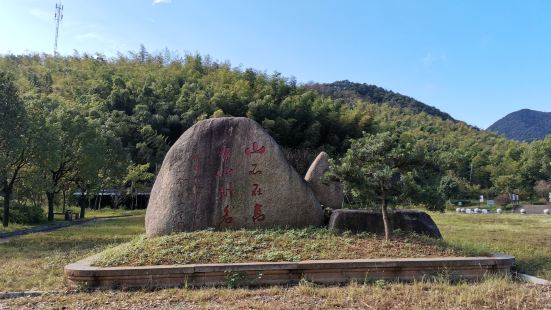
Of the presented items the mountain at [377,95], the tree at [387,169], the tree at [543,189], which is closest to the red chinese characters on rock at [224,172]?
the tree at [387,169]

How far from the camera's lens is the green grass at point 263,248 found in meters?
6.39

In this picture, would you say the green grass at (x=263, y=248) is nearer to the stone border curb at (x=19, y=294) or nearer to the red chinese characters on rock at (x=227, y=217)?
the red chinese characters on rock at (x=227, y=217)

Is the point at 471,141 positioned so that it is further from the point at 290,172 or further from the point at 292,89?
the point at 290,172

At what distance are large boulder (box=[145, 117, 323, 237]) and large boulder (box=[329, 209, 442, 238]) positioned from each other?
0.43 meters

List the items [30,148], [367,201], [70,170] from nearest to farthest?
[367,201]
[30,148]
[70,170]

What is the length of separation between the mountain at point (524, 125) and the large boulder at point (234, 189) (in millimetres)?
111910

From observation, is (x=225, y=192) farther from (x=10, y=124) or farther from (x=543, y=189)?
(x=543, y=189)

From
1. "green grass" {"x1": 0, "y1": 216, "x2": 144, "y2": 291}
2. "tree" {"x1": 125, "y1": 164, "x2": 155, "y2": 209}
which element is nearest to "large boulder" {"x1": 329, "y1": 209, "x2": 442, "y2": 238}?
"green grass" {"x1": 0, "y1": 216, "x2": 144, "y2": 291}

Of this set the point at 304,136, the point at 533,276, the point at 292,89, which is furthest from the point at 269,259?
the point at 292,89

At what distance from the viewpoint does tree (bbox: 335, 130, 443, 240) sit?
729 centimetres

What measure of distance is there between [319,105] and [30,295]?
28.7 meters

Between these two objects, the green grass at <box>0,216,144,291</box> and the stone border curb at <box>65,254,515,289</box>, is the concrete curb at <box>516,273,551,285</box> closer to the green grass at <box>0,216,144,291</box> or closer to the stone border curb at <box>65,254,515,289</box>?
the stone border curb at <box>65,254,515,289</box>

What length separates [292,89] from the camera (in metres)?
37.1

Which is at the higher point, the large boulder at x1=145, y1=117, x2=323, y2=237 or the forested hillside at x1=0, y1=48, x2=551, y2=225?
the forested hillside at x1=0, y1=48, x2=551, y2=225
